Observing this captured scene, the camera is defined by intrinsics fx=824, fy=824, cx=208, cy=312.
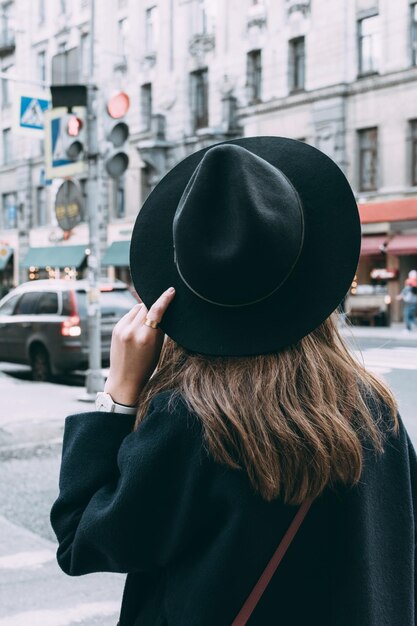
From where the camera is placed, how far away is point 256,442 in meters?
1.33

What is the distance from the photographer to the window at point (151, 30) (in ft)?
111

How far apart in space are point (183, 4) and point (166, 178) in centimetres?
3279

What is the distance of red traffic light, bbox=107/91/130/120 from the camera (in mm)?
9688

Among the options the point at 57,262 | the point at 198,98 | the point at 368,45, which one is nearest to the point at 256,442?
the point at 368,45

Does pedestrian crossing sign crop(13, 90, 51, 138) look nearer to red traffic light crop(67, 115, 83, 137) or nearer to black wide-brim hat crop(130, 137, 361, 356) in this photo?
red traffic light crop(67, 115, 83, 137)

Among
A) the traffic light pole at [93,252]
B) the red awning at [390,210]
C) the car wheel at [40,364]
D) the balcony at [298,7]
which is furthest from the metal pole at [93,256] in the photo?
the balcony at [298,7]

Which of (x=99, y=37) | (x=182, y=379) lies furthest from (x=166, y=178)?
(x=99, y=37)

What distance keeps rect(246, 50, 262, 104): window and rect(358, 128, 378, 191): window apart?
17.0 ft

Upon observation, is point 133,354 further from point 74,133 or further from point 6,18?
point 6,18

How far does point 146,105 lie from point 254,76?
255 inches

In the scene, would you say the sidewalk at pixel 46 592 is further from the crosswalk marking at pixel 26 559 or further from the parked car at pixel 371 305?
the parked car at pixel 371 305

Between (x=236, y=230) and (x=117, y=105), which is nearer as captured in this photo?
(x=236, y=230)

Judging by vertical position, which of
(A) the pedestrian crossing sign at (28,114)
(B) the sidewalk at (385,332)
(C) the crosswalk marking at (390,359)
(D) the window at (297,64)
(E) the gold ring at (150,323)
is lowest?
(B) the sidewalk at (385,332)

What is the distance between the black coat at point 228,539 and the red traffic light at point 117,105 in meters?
8.70
